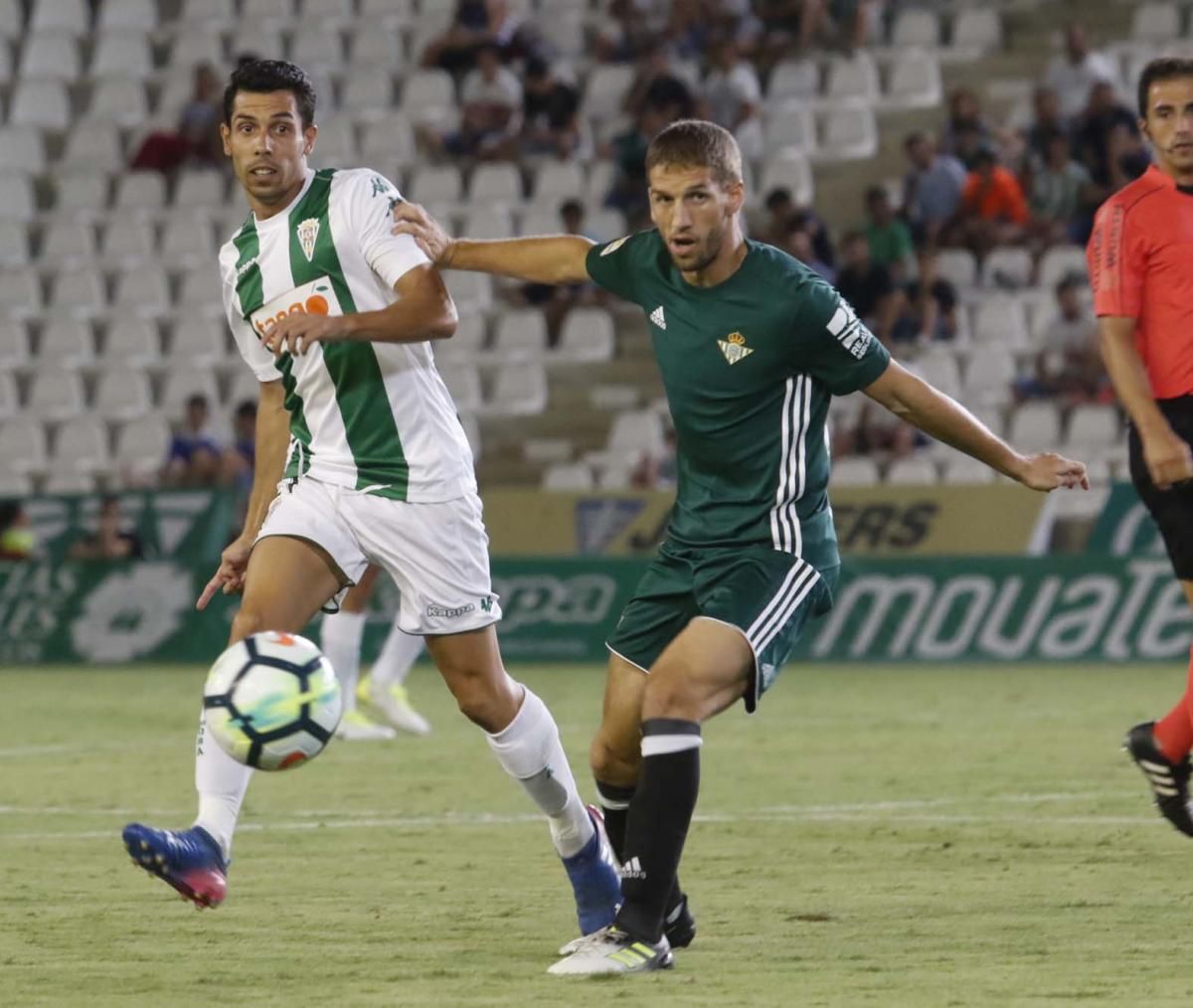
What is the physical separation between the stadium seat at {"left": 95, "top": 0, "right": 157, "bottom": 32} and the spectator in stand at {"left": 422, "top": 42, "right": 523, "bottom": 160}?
425 centimetres

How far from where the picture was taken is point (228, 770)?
6555 mm

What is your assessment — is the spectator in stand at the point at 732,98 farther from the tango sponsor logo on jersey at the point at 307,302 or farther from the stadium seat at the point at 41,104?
the tango sponsor logo on jersey at the point at 307,302

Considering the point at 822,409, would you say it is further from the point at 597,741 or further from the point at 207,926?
the point at 207,926

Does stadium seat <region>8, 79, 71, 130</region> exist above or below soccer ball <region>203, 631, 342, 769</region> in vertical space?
above

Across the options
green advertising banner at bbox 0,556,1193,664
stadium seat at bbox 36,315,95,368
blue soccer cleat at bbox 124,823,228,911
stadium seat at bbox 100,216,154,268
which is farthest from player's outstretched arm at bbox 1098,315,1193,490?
stadium seat at bbox 100,216,154,268

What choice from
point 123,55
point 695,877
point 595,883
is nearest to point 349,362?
point 595,883

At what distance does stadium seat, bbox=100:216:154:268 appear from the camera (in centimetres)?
2359

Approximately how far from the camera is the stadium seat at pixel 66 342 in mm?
22828

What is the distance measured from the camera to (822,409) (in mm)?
6469

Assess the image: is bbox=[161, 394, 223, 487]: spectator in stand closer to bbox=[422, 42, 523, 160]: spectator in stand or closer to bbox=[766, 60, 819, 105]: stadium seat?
bbox=[422, 42, 523, 160]: spectator in stand

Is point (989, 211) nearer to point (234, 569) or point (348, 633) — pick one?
point (348, 633)

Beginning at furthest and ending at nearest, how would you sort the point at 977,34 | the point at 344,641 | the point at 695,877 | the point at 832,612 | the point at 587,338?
the point at 977,34, the point at 587,338, the point at 832,612, the point at 344,641, the point at 695,877

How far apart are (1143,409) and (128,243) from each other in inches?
689

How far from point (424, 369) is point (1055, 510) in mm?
11618
